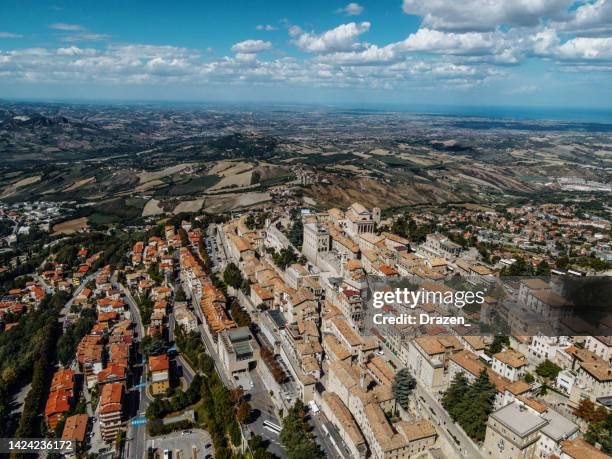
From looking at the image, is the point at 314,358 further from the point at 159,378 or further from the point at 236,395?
the point at 159,378

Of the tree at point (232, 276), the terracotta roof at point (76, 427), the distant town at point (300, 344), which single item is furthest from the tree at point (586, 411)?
the tree at point (232, 276)

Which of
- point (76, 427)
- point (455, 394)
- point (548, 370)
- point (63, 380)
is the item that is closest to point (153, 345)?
point (63, 380)

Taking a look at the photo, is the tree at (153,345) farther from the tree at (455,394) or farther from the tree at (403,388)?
the tree at (455,394)

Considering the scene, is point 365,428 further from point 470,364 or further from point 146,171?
point 146,171

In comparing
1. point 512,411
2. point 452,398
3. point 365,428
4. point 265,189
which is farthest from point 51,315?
point 265,189

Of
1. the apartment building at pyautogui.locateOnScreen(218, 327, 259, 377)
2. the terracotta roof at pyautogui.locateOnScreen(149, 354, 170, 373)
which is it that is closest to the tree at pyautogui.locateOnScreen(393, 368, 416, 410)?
the apartment building at pyautogui.locateOnScreen(218, 327, 259, 377)

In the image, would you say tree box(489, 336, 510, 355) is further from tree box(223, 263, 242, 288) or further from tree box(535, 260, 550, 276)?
tree box(223, 263, 242, 288)
